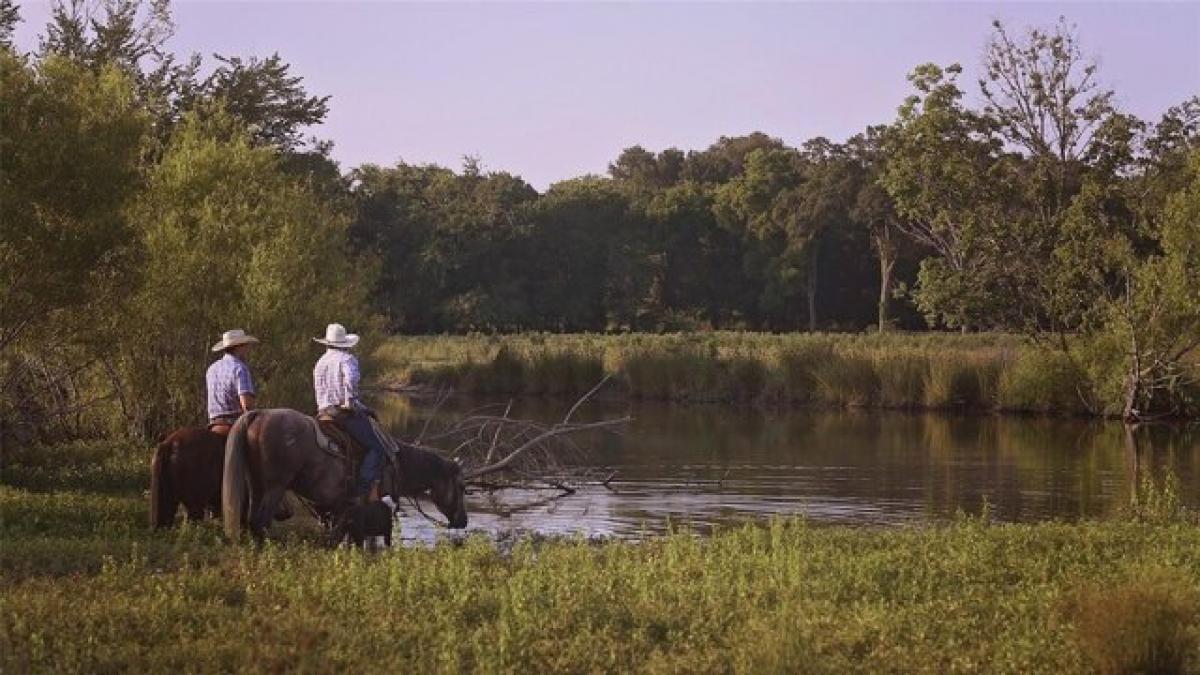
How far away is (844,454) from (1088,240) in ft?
49.6

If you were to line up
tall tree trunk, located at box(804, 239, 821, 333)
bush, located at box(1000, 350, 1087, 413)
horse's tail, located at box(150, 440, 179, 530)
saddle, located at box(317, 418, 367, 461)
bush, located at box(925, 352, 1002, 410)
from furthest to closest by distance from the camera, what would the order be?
tall tree trunk, located at box(804, 239, 821, 333) < bush, located at box(925, 352, 1002, 410) < bush, located at box(1000, 350, 1087, 413) < saddle, located at box(317, 418, 367, 461) < horse's tail, located at box(150, 440, 179, 530)

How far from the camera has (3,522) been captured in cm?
1480

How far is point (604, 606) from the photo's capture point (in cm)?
1066

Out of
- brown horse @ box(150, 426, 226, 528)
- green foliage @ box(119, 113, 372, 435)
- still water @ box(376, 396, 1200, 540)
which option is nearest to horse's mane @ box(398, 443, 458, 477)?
still water @ box(376, 396, 1200, 540)

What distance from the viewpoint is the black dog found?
1536cm

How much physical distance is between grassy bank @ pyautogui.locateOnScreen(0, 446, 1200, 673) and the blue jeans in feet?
5.89

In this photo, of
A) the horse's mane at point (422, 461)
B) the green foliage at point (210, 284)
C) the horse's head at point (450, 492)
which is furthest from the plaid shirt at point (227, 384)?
the green foliage at point (210, 284)

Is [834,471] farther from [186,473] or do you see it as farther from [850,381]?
[850,381]

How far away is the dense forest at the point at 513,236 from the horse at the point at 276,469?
17.9 ft

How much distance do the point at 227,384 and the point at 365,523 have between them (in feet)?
6.70

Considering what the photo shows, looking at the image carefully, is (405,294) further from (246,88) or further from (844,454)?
(844,454)

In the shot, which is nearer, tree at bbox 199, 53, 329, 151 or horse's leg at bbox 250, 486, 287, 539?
horse's leg at bbox 250, 486, 287, 539

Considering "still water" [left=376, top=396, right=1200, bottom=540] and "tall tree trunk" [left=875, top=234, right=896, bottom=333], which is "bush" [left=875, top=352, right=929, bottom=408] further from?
"tall tree trunk" [left=875, top=234, right=896, bottom=333]

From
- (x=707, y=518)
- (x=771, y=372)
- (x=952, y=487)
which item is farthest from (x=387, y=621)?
(x=771, y=372)
